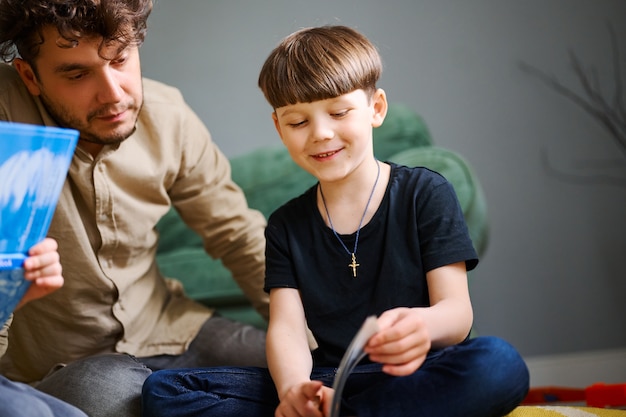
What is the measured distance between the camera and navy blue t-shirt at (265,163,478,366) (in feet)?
4.14

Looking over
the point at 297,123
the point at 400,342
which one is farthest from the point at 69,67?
the point at 400,342

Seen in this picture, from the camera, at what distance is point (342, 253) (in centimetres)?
130

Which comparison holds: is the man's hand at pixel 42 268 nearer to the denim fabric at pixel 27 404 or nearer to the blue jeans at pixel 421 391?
the denim fabric at pixel 27 404

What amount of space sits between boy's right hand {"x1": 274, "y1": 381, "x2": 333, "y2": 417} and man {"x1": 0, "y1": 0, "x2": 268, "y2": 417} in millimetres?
388

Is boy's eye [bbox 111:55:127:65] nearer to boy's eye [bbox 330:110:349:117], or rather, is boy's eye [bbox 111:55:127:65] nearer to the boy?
the boy

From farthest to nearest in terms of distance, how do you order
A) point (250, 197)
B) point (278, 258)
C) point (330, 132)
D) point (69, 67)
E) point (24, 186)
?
point (250, 197), point (69, 67), point (278, 258), point (330, 132), point (24, 186)

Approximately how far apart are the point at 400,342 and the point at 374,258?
0.30m

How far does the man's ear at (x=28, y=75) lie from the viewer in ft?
4.93

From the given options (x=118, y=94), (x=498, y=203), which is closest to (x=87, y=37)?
(x=118, y=94)

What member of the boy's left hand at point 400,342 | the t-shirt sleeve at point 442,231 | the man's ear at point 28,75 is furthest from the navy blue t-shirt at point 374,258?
the man's ear at point 28,75

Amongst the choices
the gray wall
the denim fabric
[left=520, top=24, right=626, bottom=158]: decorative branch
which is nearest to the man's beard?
the denim fabric

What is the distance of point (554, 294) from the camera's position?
2.44 m

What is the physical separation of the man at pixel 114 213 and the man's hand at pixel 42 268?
0.35 m

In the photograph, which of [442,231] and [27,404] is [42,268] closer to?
[27,404]
